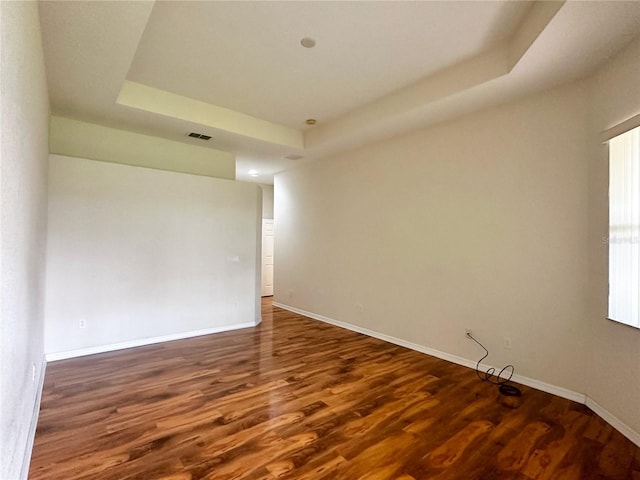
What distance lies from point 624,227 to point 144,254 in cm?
531

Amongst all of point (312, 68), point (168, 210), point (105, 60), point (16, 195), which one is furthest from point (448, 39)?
point (168, 210)

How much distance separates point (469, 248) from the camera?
383 centimetres

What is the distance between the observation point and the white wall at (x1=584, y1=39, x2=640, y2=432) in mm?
2393

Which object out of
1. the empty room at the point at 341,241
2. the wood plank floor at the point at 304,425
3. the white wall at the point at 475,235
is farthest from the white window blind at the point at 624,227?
the wood plank floor at the point at 304,425

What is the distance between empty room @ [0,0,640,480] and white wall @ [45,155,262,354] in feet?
0.10

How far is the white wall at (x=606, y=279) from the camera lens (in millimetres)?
2393

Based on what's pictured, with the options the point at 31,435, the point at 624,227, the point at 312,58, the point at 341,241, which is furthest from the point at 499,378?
the point at 31,435

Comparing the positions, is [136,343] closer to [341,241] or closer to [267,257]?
[341,241]

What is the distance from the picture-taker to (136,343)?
440 centimetres

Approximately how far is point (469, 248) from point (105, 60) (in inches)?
167

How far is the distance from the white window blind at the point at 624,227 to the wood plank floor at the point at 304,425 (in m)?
1.00

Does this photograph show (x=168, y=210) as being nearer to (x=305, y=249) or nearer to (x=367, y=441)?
(x=305, y=249)

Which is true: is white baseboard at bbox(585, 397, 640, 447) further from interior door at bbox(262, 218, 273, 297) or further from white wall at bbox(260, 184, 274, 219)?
white wall at bbox(260, 184, 274, 219)

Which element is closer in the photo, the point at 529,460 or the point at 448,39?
the point at 529,460
